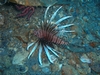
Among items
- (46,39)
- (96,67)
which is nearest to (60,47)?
(46,39)

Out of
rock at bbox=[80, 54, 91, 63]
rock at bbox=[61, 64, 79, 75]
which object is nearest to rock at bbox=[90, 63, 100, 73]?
rock at bbox=[80, 54, 91, 63]

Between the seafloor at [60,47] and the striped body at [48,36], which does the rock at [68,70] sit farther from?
the striped body at [48,36]

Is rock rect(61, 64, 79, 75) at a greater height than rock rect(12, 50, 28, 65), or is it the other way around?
rock rect(12, 50, 28, 65)

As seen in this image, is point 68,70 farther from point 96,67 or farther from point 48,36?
point 48,36

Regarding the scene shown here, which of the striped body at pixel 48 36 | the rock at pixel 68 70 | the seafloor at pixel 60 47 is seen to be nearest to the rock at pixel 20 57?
the seafloor at pixel 60 47

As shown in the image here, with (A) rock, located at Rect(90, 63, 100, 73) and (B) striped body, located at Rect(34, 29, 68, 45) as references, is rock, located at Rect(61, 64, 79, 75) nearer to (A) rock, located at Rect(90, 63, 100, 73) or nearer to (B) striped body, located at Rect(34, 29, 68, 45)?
(A) rock, located at Rect(90, 63, 100, 73)

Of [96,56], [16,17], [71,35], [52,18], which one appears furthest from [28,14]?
[96,56]
